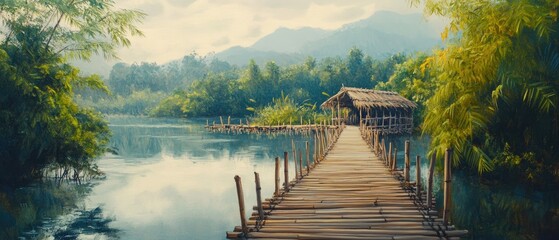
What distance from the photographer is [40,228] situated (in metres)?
10.2

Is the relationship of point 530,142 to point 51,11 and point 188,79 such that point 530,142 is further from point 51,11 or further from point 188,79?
point 188,79

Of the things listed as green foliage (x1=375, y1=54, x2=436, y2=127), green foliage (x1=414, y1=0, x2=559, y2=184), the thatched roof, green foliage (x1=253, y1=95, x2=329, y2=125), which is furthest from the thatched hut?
green foliage (x1=414, y1=0, x2=559, y2=184)

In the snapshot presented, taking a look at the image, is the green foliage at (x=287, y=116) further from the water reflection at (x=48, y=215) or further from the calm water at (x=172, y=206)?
the water reflection at (x=48, y=215)

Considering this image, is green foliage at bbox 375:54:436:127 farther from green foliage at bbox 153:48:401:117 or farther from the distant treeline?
green foliage at bbox 153:48:401:117

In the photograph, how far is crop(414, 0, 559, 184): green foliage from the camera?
9017 millimetres

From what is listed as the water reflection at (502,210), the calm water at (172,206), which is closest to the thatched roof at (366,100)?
the calm water at (172,206)

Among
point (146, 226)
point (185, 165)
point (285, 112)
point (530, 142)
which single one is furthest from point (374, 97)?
point (146, 226)

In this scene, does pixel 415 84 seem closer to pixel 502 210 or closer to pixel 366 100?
pixel 366 100

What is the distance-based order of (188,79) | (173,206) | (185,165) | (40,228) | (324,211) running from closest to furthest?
(324,211)
(40,228)
(173,206)
(185,165)
(188,79)

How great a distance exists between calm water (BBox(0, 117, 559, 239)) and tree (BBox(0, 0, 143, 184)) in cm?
114

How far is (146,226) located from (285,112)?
25.8 metres

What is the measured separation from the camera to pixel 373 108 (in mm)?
29828

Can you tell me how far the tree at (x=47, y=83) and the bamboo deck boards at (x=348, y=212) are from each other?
7.26 m

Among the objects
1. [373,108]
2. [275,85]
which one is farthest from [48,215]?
[275,85]
